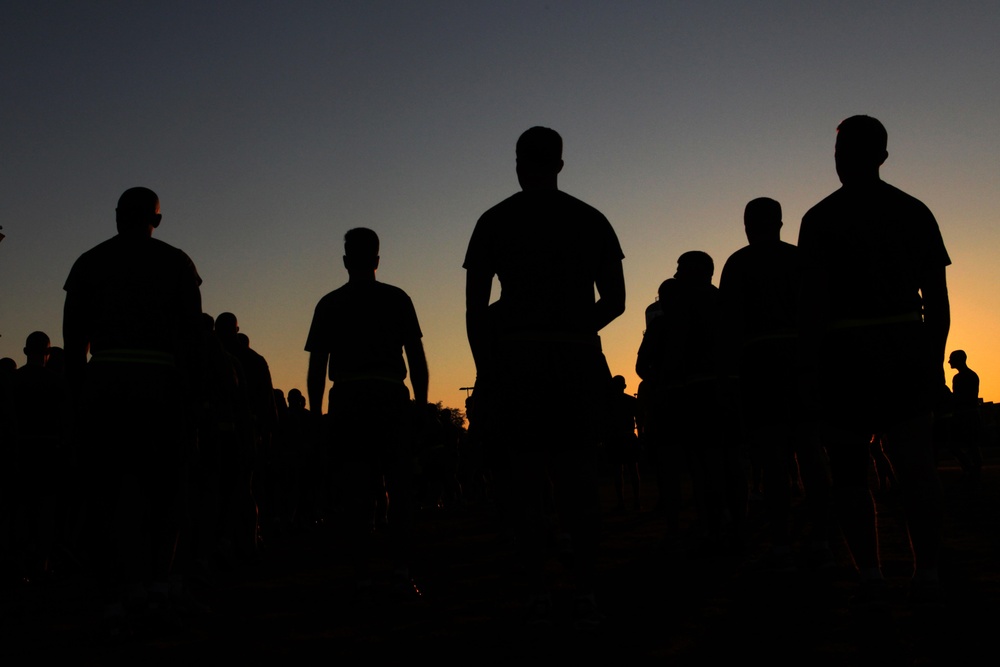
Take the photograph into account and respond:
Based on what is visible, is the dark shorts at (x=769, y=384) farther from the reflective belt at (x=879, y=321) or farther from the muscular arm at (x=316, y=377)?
the muscular arm at (x=316, y=377)

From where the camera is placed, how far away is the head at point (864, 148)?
489cm

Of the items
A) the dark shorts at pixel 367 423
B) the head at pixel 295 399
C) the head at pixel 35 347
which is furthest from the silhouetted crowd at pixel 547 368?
the head at pixel 295 399

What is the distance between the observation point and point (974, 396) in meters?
18.1

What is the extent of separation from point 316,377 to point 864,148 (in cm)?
351

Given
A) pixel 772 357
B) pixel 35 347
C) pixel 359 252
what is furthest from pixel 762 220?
pixel 35 347

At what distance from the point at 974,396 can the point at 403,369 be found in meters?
14.9

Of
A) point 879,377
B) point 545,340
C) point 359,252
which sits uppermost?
point 359,252

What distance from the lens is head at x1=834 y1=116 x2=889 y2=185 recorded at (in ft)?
16.1

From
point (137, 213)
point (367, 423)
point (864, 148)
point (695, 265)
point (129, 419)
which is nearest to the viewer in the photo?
point (129, 419)

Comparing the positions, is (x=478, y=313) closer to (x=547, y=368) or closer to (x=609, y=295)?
(x=547, y=368)

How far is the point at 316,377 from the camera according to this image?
6391 millimetres

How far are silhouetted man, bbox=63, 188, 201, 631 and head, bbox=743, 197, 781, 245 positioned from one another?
369 cm

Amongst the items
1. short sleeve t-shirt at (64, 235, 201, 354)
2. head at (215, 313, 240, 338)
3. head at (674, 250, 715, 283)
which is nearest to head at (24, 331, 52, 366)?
head at (215, 313, 240, 338)

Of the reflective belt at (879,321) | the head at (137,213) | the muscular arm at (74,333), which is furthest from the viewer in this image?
the head at (137,213)
